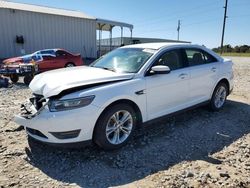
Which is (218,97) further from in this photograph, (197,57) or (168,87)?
(168,87)

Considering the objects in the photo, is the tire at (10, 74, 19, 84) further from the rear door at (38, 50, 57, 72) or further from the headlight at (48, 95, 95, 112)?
the headlight at (48, 95, 95, 112)

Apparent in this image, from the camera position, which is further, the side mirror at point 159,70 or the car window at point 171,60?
the car window at point 171,60

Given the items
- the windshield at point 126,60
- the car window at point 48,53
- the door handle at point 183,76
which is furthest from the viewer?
the car window at point 48,53

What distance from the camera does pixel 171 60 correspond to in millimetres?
4887

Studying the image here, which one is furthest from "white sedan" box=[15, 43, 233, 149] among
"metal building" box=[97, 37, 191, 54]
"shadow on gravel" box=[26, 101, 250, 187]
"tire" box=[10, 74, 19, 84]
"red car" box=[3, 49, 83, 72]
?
"metal building" box=[97, 37, 191, 54]

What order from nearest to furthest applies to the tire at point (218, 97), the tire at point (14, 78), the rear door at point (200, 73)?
1. the rear door at point (200, 73)
2. the tire at point (218, 97)
3. the tire at point (14, 78)

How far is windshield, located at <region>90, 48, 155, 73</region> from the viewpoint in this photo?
4.43 meters

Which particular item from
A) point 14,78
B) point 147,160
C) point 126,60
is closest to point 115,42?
point 14,78

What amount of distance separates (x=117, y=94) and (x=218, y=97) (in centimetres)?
329

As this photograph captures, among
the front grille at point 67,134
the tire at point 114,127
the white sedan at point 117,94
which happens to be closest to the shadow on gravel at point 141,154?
the tire at point 114,127

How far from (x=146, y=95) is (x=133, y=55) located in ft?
3.14

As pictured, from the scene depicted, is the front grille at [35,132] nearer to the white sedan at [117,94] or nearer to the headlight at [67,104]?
the white sedan at [117,94]

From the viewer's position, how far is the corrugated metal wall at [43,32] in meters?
17.8

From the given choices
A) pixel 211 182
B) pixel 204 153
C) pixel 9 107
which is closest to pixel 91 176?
pixel 211 182
